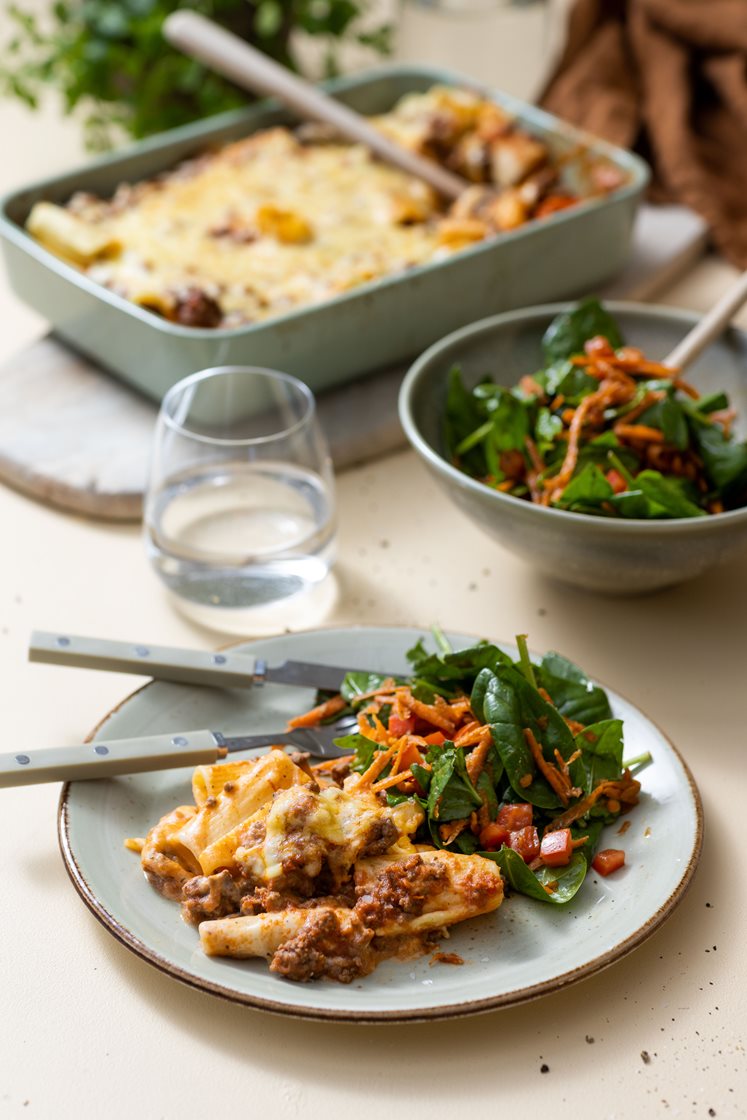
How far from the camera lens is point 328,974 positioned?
120 centimetres

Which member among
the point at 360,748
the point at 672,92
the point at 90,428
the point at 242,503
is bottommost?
the point at 90,428

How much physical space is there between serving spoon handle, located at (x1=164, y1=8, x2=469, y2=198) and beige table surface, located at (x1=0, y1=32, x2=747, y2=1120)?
43.7 inches

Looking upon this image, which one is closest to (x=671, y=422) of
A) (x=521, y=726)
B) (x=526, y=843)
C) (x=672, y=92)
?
(x=521, y=726)

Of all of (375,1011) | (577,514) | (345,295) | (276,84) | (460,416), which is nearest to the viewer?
(375,1011)

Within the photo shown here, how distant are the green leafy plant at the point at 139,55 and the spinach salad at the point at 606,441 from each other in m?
1.34

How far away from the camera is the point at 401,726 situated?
141 centimetres

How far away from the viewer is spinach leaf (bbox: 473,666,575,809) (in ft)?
4.43

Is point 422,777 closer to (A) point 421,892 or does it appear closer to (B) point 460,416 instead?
(A) point 421,892

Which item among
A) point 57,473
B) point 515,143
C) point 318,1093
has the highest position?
point 515,143

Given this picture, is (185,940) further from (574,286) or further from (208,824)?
(574,286)

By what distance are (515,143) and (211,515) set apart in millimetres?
1108

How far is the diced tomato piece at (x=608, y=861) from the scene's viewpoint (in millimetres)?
1325

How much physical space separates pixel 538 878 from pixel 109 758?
1.44 feet

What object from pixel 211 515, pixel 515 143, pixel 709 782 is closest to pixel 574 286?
pixel 515 143
